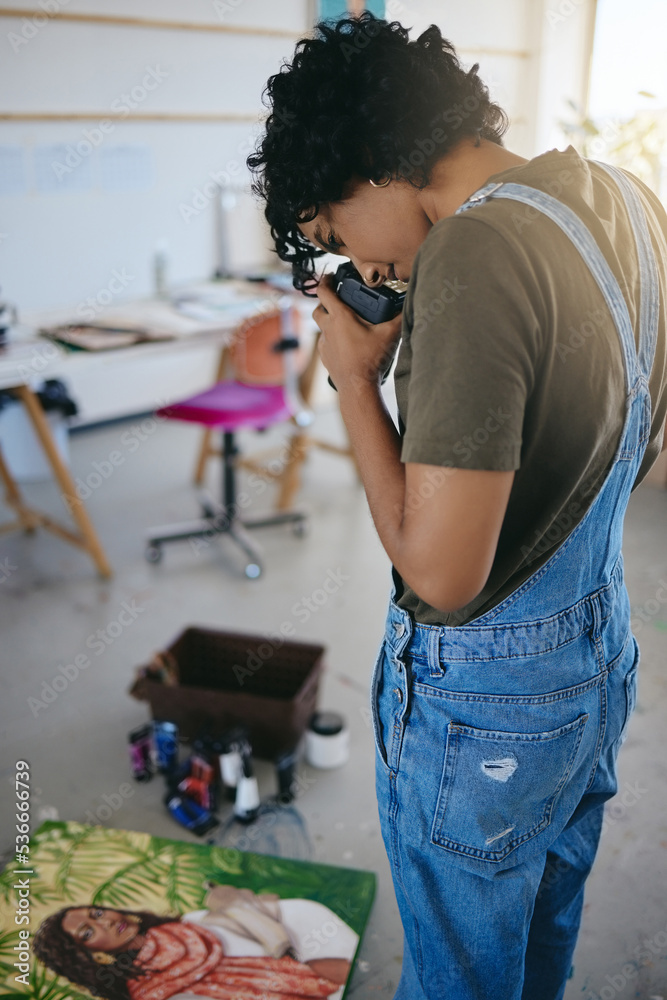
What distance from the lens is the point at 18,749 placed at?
201 centimetres

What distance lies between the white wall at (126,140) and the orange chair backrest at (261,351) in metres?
1.30

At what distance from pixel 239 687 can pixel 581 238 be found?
1674mm

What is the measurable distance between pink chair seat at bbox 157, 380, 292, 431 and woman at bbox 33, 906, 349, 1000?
63.8 inches

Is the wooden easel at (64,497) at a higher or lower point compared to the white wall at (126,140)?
lower

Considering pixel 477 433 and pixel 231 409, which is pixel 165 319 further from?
pixel 477 433

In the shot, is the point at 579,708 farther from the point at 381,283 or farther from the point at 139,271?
the point at 139,271

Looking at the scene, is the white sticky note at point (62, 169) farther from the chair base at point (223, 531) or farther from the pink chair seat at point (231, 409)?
the chair base at point (223, 531)

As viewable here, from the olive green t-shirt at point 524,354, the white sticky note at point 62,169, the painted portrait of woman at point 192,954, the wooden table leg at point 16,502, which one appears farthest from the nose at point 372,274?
the white sticky note at point 62,169

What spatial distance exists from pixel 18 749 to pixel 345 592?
1.15m

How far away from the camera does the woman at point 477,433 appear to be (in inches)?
23.7

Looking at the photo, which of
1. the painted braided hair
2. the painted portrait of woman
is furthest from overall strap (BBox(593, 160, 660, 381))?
the painted braided hair

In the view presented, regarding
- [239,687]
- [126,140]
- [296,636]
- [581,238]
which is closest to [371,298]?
[581,238]

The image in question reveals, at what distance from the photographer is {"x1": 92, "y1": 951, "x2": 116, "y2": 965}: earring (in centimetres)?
144

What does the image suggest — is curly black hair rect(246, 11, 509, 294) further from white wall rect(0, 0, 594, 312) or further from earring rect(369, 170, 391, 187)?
white wall rect(0, 0, 594, 312)
